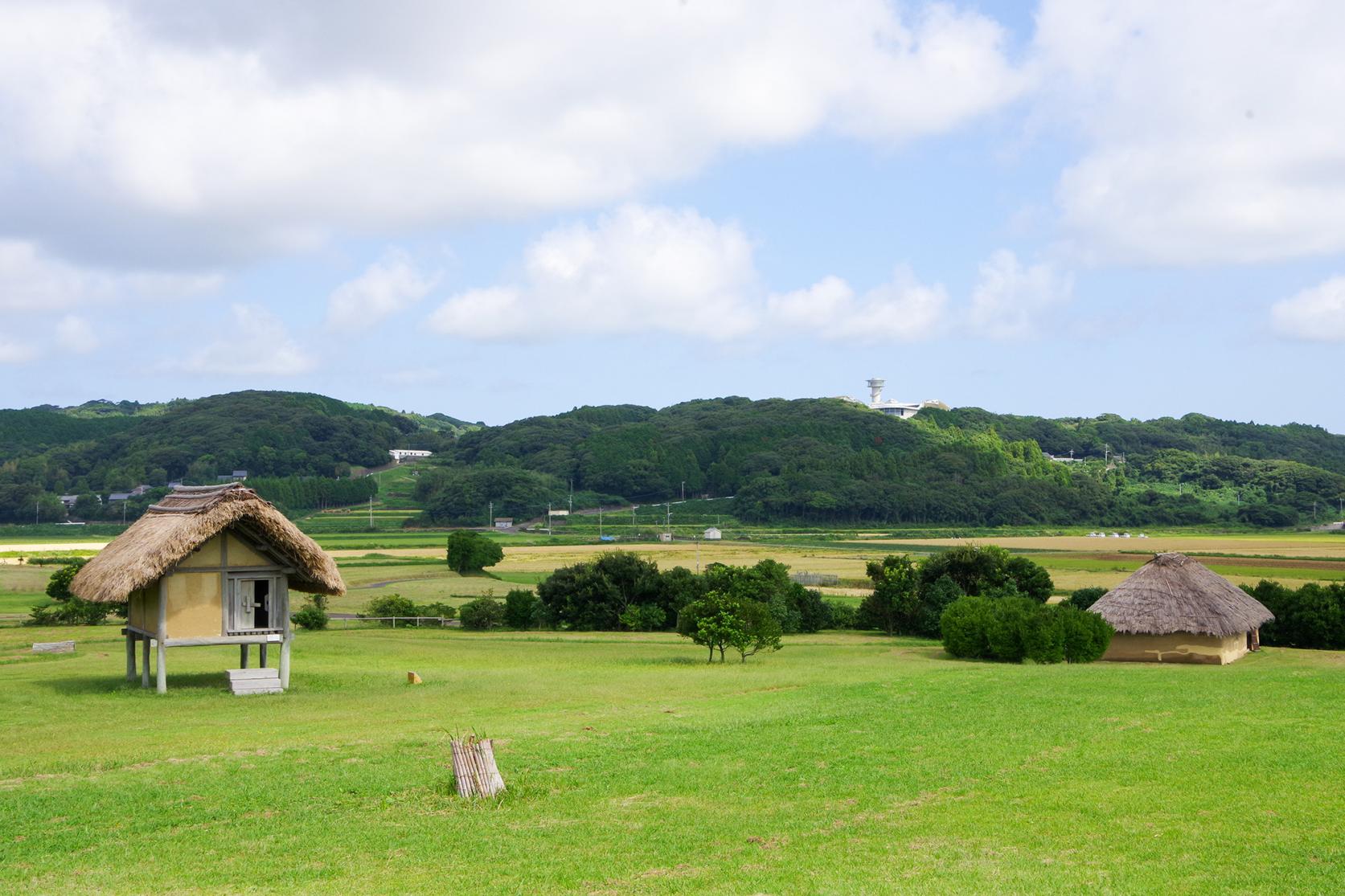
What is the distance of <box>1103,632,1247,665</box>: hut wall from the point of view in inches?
1471

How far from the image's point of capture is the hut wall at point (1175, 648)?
3738cm

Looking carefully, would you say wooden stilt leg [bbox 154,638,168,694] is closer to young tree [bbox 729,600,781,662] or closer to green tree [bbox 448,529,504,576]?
young tree [bbox 729,600,781,662]

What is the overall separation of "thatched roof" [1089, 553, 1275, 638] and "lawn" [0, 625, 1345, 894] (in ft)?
30.7

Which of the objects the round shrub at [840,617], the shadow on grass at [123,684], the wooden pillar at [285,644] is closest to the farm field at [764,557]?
the round shrub at [840,617]

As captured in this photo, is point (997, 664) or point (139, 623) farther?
point (997, 664)

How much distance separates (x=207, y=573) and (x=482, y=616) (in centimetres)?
2771

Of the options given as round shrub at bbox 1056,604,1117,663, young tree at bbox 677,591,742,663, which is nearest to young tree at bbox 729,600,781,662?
young tree at bbox 677,591,742,663

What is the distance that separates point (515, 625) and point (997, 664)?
27099 mm

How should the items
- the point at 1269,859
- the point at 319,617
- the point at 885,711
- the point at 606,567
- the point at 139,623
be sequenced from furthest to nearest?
the point at 606,567
the point at 319,617
the point at 139,623
the point at 885,711
the point at 1269,859

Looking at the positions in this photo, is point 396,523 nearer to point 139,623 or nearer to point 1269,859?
point 139,623

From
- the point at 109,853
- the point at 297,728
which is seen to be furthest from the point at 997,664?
the point at 109,853

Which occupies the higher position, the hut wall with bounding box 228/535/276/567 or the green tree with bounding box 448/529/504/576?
the hut wall with bounding box 228/535/276/567

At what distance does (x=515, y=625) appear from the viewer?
184 feet

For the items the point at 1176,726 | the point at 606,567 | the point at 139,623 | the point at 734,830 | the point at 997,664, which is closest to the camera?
the point at 734,830
